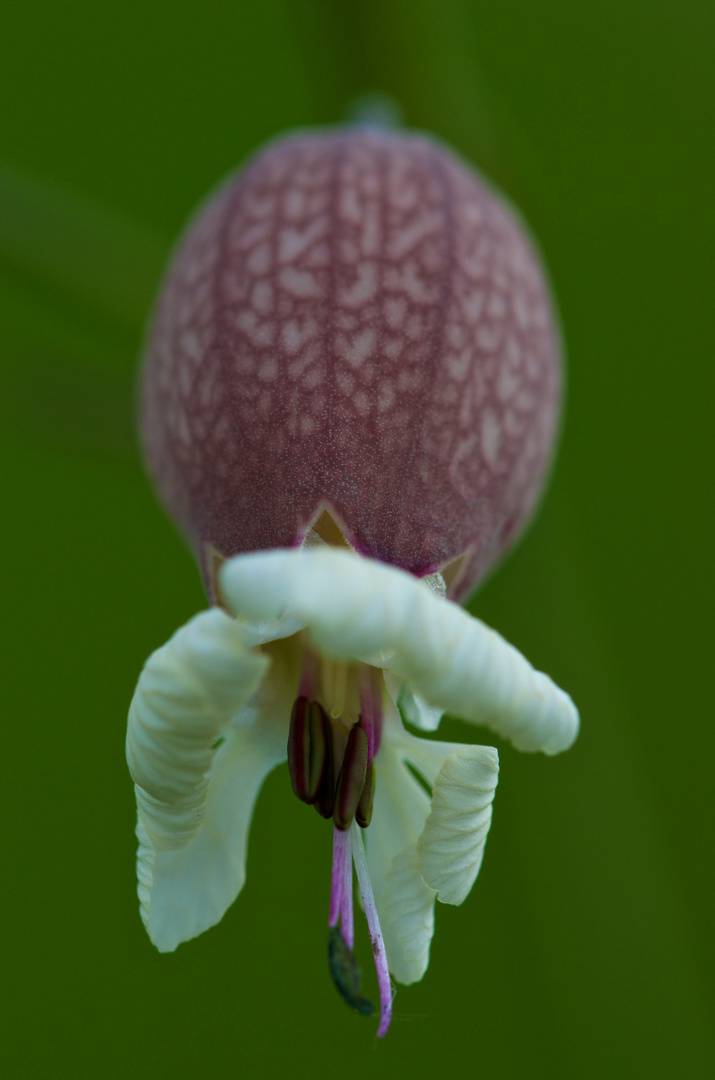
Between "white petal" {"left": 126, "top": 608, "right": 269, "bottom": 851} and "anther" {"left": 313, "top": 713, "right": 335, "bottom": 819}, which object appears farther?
"anther" {"left": 313, "top": 713, "right": 335, "bottom": 819}

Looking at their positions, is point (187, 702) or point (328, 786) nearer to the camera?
point (187, 702)

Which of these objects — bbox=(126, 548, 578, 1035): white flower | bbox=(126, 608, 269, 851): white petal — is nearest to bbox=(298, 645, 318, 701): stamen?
bbox=(126, 548, 578, 1035): white flower

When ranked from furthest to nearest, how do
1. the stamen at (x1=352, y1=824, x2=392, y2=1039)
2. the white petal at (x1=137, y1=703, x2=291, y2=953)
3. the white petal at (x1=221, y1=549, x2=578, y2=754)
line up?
the white petal at (x1=137, y1=703, x2=291, y2=953)
the stamen at (x1=352, y1=824, x2=392, y2=1039)
the white petal at (x1=221, y1=549, x2=578, y2=754)

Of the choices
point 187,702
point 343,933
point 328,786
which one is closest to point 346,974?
point 343,933

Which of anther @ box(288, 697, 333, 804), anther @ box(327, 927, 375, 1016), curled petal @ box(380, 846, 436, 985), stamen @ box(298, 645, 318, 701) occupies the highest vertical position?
stamen @ box(298, 645, 318, 701)

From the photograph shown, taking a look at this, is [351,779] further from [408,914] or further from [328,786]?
[408,914]

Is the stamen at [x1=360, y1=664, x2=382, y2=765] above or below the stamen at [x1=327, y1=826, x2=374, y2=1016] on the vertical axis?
above

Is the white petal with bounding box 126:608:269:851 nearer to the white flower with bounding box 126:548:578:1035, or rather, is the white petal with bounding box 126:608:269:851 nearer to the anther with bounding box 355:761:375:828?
the white flower with bounding box 126:548:578:1035
